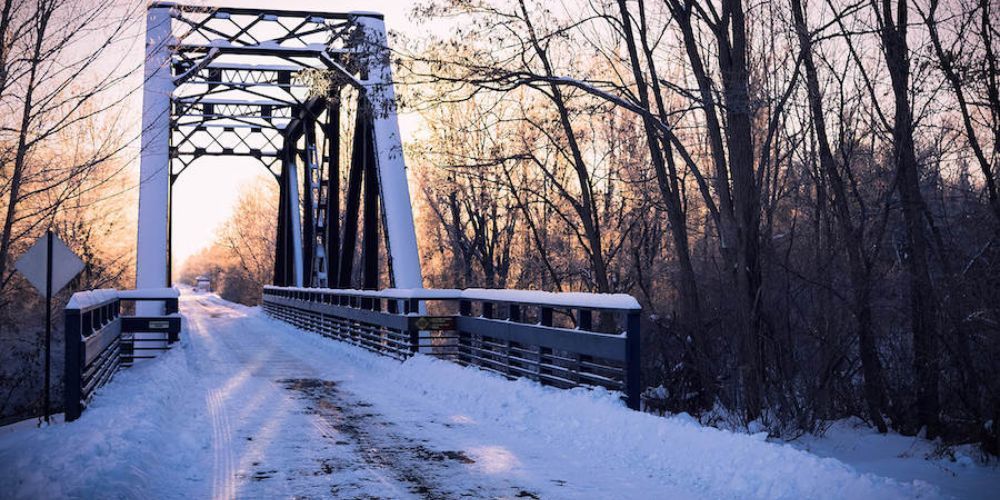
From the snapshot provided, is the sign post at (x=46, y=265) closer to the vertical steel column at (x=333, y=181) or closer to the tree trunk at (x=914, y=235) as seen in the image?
the tree trunk at (x=914, y=235)

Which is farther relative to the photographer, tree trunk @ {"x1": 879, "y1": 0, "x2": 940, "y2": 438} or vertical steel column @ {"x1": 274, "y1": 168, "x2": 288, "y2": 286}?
vertical steel column @ {"x1": 274, "y1": 168, "x2": 288, "y2": 286}

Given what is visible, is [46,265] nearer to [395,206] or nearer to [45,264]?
[45,264]

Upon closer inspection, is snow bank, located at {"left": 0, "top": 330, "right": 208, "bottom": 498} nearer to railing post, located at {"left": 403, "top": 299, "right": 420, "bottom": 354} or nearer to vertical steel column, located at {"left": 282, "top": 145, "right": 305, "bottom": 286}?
railing post, located at {"left": 403, "top": 299, "right": 420, "bottom": 354}

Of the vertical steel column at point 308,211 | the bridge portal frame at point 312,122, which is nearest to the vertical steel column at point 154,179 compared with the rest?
the bridge portal frame at point 312,122

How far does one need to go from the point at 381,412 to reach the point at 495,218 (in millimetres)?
23176

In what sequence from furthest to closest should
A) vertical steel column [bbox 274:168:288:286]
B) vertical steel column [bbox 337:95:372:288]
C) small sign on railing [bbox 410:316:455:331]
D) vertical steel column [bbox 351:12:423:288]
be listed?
1. vertical steel column [bbox 274:168:288:286]
2. vertical steel column [bbox 337:95:372:288]
3. vertical steel column [bbox 351:12:423:288]
4. small sign on railing [bbox 410:316:455:331]

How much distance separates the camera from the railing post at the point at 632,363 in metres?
8.71

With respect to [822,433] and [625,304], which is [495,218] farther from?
[625,304]

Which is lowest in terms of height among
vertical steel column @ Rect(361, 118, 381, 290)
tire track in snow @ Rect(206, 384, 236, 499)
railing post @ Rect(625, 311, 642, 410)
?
tire track in snow @ Rect(206, 384, 236, 499)

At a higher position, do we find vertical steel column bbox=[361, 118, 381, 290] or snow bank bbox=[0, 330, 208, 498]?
vertical steel column bbox=[361, 118, 381, 290]

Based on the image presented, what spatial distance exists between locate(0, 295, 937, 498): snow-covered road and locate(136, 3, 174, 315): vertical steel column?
26.3 ft

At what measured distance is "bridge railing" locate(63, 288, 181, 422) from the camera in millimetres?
8625

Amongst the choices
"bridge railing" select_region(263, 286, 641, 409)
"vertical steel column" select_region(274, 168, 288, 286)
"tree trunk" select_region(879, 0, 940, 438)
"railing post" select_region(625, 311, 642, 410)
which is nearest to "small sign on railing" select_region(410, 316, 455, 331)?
"bridge railing" select_region(263, 286, 641, 409)

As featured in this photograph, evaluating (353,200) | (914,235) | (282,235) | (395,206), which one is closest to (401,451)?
(914,235)
